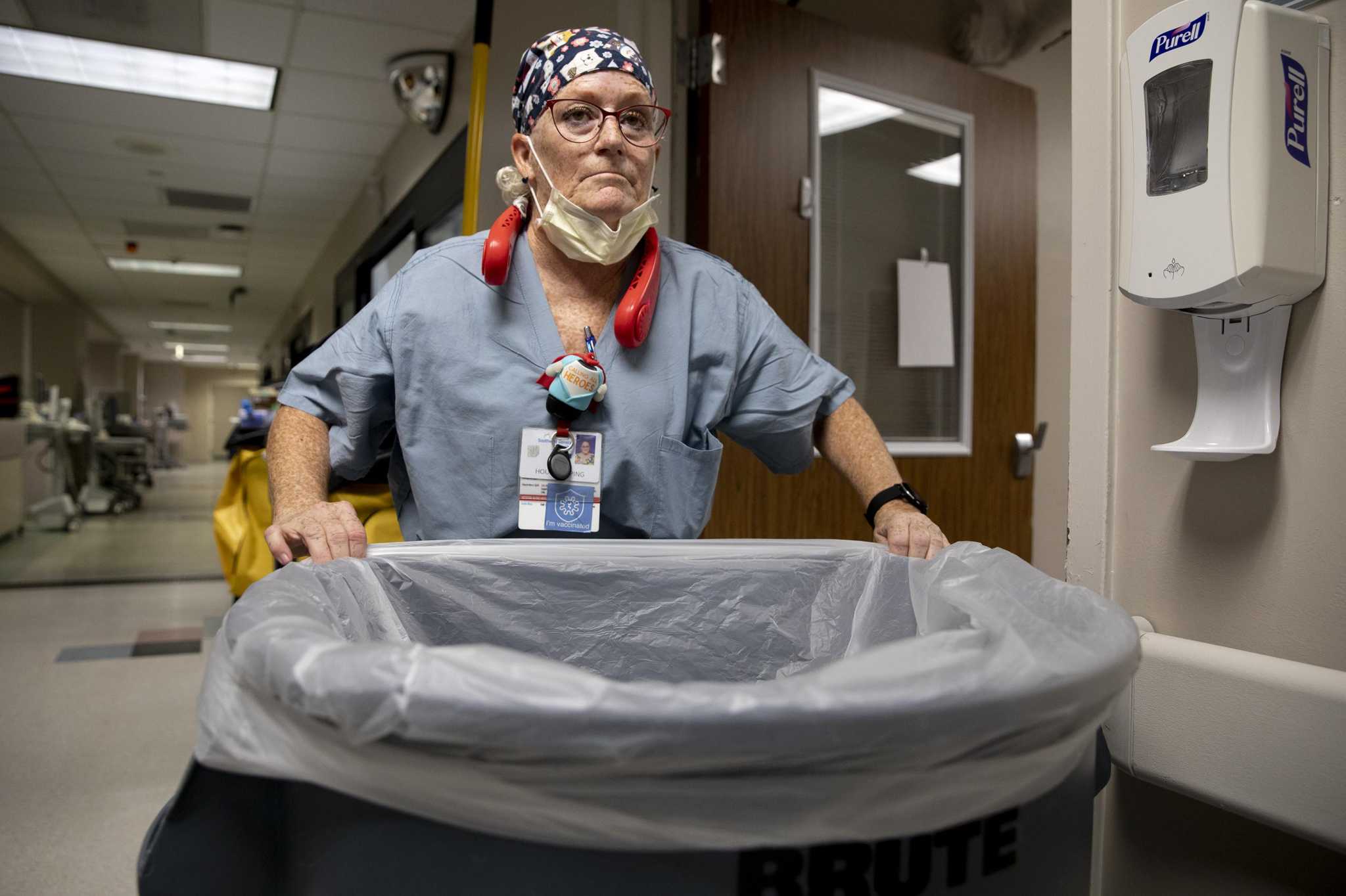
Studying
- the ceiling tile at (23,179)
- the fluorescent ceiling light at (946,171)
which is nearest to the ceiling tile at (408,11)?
the fluorescent ceiling light at (946,171)

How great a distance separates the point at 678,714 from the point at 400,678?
0.12m

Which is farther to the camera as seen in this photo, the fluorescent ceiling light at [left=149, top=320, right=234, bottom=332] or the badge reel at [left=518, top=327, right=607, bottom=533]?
the fluorescent ceiling light at [left=149, top=320, right=234, bottom=332]

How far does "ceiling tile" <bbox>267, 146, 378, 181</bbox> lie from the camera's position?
4.87 metres

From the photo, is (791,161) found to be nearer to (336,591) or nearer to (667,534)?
(667,534)

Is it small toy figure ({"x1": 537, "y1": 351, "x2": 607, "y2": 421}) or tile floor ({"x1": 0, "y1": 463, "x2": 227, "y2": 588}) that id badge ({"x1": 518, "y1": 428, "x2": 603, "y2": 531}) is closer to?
small toy figure ({"x1": 537, "y1": 351, "x2": 607, "y2": 421})

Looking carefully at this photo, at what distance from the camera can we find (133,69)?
3.79 m

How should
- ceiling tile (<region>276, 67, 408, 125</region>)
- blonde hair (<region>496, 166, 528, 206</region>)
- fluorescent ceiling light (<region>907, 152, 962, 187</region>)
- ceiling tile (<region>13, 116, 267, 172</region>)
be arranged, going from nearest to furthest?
blonde hair (<region>496, 166, 528, 206</region>) < fluorescent ceiling light (<region>907, 152, 962, 187</region>) < ceiling tile (<region>276, 67, 408, 125</region>) < ceiling tile (<region>13, 116, 267, 172</region>)

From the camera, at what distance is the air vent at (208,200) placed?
5.66m

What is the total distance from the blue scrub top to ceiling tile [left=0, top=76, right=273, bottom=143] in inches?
154

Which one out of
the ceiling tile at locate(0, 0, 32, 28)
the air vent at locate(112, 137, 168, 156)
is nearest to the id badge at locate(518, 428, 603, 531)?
the ceiling tile at locate(0, 0, 32, 28)

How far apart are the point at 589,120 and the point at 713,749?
0.87 metres

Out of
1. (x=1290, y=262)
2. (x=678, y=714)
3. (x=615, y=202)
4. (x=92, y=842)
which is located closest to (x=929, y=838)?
(x=678, y=714)

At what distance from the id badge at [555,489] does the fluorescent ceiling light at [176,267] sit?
323 inches

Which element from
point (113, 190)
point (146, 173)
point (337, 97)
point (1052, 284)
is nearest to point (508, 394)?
point (1052, 284)
